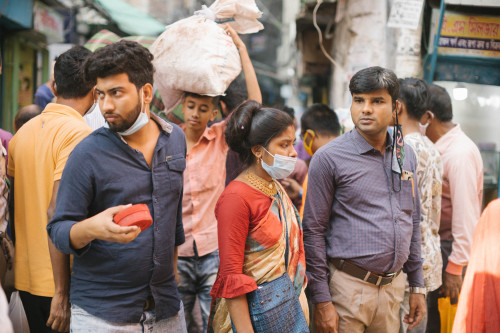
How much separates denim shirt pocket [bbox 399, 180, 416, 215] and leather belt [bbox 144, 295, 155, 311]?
1.50 meters

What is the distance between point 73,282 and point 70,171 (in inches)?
19.7

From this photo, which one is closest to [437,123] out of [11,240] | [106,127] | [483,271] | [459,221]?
[459,221]

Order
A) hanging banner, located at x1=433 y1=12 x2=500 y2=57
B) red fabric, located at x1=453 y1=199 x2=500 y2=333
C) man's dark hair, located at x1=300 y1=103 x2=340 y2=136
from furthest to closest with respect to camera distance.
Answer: hanging banner, located at x1=433 y1=12 x2=500 y2=57 < man's dark hair, located at x1=300 y1=103 x2=340 y2=136 < red fabric, located at x1=453 y1=199 x2=500 y2=333

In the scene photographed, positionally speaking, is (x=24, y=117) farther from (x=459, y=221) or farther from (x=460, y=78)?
(x=460, y=78)

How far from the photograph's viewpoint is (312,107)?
4555 mm

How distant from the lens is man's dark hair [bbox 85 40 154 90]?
217 centimetres

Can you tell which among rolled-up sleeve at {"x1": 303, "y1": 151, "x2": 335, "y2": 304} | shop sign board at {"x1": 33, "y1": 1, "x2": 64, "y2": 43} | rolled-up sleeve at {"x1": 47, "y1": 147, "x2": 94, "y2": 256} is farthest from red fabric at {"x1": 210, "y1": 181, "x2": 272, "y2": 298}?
shop sign board at {"x1": 33, "y1": 1, "x2": 64, "y2": 43}

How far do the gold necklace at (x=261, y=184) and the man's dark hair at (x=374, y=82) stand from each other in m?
0.83

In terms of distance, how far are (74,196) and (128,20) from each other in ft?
35.2

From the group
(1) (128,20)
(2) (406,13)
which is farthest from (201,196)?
(1) (128,20)

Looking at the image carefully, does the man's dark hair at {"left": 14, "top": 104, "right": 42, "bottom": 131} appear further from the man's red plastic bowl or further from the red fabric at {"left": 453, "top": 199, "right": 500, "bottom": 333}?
the red fabric at {"left": 453, "top": 199, "right": 500, "bottom": 333}

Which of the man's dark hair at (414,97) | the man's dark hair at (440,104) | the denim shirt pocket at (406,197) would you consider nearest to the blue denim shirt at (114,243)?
the denim shirt pocket at (406,197)

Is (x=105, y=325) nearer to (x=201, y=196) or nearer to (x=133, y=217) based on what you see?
(x=133, y=217)

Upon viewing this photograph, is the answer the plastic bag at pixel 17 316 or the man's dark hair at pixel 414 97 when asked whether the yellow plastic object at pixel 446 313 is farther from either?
the plastic bag at pixel 17 316
